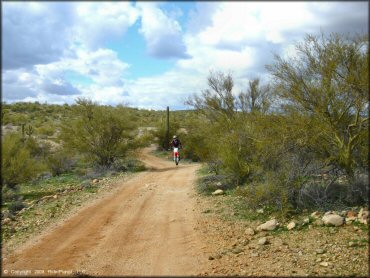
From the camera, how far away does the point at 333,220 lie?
8.62m

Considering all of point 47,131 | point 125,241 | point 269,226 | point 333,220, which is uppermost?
point 47,131

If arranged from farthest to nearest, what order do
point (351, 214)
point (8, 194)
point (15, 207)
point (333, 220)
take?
point (8, 194)
point (15, 207)
point (351, 214)
point (333, 220)

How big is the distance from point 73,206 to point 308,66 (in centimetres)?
867

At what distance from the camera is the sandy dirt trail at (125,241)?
7984mm

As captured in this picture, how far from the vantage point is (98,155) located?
22.8m

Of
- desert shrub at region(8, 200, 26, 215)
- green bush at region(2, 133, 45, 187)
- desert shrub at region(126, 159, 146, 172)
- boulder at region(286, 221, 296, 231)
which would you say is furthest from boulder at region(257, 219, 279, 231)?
desert shrub at region(126, 159, 146, 172)

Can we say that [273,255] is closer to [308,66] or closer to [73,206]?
[308,66]

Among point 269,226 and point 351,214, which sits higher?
point 351,214

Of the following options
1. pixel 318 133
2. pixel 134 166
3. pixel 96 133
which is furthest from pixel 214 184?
pixel 96 133

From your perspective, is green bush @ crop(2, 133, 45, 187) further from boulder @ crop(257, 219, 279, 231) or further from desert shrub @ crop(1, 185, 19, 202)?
boulder @ crop(257, 219, 279, 231)

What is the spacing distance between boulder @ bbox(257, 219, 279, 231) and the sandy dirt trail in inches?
58.0

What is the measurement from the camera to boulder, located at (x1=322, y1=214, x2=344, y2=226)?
28.1 ft

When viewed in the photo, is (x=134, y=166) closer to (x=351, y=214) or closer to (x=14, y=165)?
(x=14, y=165)

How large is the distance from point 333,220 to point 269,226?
139 cm
